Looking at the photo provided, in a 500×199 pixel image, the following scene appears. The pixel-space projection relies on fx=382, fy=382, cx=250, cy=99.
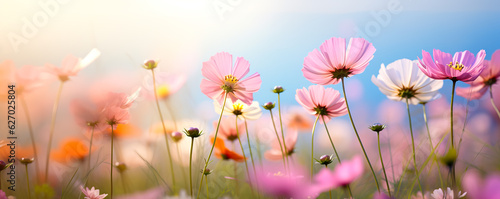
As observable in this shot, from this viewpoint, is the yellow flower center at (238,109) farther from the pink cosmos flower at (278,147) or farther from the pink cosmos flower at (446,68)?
the pink cosmos flower at (446,68)

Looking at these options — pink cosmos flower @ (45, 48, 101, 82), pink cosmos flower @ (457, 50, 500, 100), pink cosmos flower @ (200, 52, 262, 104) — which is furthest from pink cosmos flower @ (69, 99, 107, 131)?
pink cosmos flower @ (457, 50, 500, 100)

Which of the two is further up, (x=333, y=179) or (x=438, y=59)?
(x=438, y=59)

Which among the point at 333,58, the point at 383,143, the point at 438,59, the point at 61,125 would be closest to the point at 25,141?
the point at 61,125

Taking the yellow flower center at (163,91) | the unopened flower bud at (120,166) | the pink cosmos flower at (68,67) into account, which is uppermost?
the yellow flower center at (163,91)

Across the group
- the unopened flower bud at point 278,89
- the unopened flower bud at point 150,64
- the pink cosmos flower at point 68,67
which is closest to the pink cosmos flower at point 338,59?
the unopened flower bud at point 278,89

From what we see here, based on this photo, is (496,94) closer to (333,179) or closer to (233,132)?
(233,132)

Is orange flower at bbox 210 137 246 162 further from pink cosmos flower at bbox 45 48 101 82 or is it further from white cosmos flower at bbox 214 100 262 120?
pink cosmos flower at bbox 45 48 101 82

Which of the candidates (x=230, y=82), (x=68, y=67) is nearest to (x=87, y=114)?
(x=68, y=67)
